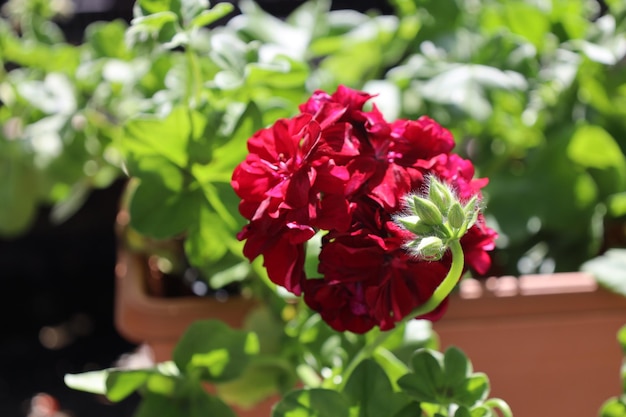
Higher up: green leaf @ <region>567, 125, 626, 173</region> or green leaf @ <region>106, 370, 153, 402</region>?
green leaf @ <region>567, 125, 626, 173</region>

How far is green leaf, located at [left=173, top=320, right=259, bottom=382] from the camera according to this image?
634 mm

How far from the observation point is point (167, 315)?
29.0 inches

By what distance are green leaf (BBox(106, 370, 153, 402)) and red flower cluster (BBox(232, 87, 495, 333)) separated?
16cm

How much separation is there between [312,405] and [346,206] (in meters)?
0.15

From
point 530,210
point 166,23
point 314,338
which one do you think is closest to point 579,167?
point 530,210

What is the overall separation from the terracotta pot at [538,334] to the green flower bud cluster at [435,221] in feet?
1.05

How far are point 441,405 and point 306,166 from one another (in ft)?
0.61

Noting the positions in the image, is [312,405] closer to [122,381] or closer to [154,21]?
[122,381]

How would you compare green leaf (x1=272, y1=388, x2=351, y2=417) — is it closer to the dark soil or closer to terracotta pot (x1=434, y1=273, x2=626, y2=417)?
terracotta pot (x1=434, y1=273, x2=626, y2=417)

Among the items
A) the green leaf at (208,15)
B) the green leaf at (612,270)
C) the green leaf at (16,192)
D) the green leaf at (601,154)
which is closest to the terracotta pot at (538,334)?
Answer: the green leaf at (612,270)

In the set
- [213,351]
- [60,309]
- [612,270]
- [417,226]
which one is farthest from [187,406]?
[60,309]

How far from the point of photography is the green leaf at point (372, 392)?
21.9 inches

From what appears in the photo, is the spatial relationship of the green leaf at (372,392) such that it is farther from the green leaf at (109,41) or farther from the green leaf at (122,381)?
the green leaf at (109,41)

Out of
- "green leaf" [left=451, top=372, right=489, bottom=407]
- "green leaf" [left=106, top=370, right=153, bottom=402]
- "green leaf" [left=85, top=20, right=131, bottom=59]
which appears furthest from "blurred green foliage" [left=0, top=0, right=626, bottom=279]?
"green leaf" [left=451, top=372, right=489, bottom=407]
